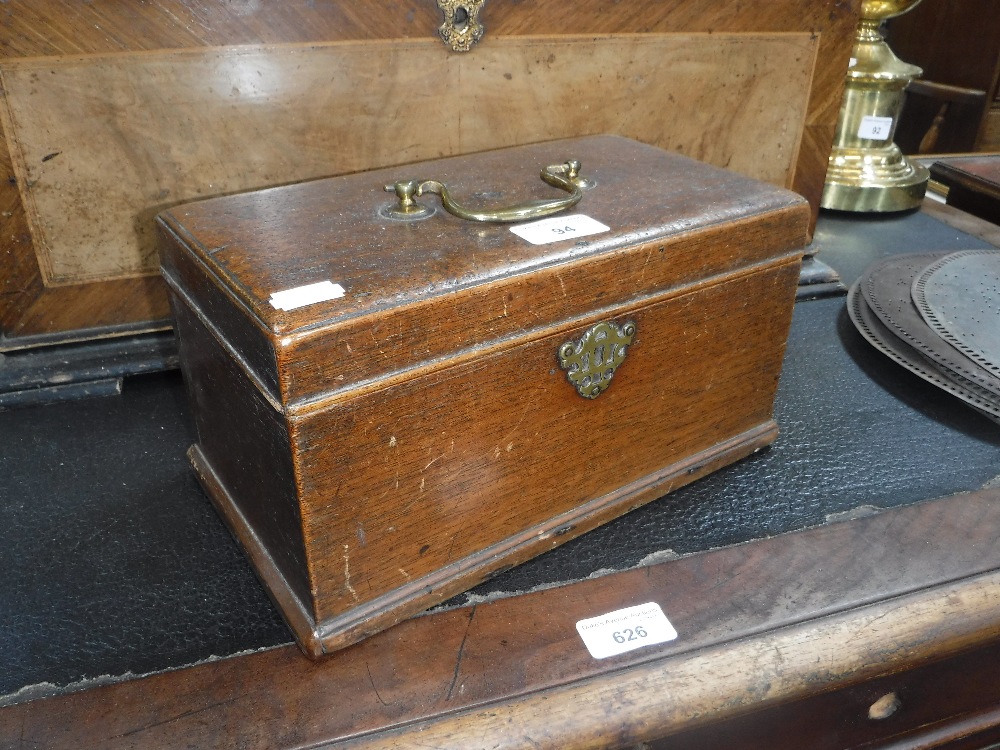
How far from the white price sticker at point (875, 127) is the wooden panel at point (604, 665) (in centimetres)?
102

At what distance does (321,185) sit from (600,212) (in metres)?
0.30

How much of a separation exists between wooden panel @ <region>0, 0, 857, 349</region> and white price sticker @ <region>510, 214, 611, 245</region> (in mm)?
403

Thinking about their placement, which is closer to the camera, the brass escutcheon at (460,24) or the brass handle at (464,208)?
the brass handle at (464,208)

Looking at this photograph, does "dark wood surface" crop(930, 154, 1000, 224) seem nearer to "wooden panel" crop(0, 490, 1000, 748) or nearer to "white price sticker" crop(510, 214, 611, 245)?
"wooden panel" crop(0, 490, 1000, 748)

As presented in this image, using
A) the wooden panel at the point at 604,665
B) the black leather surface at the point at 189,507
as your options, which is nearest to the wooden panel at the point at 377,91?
the black leather surface at the point at 189,507

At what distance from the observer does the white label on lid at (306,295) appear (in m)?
0.61

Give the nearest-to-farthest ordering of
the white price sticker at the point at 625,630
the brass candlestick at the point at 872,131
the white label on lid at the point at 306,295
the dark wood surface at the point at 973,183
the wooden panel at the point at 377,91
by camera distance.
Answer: the white label on lid at the point at 306,295
the white price sticker at the point at 625,630
the wooden panel at the point at 377,91
the brass candlestick at the point at 872,131
the dark wood surface at the point at 973,183

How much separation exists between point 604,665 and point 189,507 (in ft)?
1.54

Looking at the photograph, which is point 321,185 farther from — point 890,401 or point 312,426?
point 890,401

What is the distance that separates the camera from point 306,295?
624 mm

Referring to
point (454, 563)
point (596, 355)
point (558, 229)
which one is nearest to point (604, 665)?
point (454, 563)

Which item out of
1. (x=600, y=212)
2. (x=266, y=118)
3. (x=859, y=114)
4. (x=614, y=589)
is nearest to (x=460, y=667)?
(x=614, y=589)

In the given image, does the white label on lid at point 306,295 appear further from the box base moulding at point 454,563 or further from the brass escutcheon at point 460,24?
the brass escutcheon at point 460,24

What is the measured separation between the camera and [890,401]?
1084 millimetres
